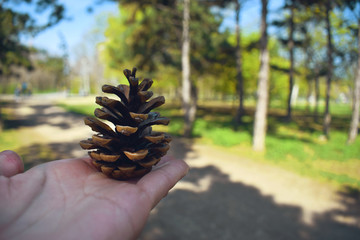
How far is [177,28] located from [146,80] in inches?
648

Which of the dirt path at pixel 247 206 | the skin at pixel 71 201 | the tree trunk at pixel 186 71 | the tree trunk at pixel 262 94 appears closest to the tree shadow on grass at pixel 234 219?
the dirt path at pixel 247 206

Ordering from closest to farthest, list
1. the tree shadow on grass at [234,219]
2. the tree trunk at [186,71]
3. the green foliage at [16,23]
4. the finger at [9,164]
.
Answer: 1. the finger at [9,164]
2. the tree shadow on grass at [234,219]
3. the green foliage at [16,23]
4. the tree trunk at [186,71]

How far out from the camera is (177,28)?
1678cm

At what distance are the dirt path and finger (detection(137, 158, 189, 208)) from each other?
2608mm

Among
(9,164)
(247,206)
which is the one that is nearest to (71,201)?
(9,164)

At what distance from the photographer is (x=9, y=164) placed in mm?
1626

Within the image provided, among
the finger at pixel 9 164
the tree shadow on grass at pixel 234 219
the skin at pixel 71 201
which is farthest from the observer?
the tree shadow on grass at pixel 234 219

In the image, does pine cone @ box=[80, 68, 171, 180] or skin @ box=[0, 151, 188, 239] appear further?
pine cone @ box=[80, 68, 171, 180]

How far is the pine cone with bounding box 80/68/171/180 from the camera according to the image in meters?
1.63

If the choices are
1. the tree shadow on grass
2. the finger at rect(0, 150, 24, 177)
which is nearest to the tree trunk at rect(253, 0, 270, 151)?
the tree shadow on grass

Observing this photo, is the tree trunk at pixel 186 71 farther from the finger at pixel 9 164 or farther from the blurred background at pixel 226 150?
the finger at pixel 9 164

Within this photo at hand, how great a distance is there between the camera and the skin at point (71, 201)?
126 cm

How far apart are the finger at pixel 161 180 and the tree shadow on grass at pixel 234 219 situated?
102 inches

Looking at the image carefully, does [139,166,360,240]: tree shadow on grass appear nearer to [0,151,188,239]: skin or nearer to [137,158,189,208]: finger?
[137,158,189,208]: finger
